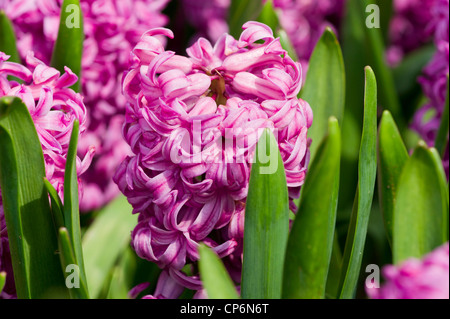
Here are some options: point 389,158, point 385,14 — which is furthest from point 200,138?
point 385,14

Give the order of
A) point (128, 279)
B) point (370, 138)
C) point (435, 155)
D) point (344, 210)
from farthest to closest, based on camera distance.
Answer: point (344, 210)
point (128, 279)
point (370, 138)
point (435, 155)

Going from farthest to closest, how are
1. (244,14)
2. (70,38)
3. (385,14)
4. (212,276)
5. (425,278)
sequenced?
(385,14)
(244,14)
(70,38)
(212,276)
(425,278)

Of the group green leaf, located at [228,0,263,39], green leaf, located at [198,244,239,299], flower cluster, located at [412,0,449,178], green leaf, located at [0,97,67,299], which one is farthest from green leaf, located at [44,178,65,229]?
flower cluster, located at [412,0,449,178]

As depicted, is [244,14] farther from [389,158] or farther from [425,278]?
[425,278]

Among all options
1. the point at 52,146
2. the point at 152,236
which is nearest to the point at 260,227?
the point at 152,236
